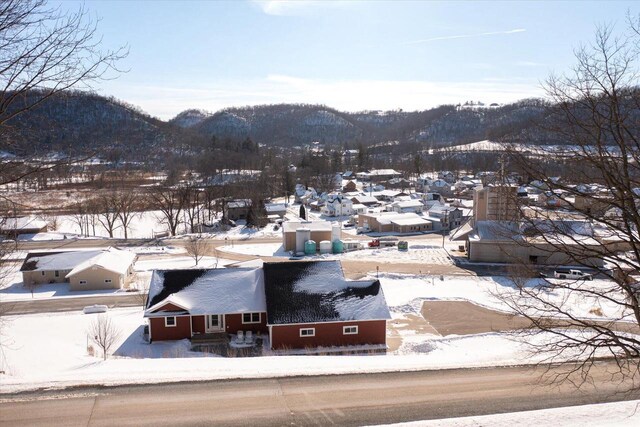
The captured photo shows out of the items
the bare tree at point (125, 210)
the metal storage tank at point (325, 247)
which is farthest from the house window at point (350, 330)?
the bare tree at point (125, 210)

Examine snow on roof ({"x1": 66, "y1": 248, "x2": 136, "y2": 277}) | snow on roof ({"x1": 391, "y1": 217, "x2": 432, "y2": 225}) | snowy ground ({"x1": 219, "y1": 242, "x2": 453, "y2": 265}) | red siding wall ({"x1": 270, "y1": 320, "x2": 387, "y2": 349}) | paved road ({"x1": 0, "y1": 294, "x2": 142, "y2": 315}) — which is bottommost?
snowy ground ({"x1": 219, "y1": 242, "x2": 453, "y2": 265})

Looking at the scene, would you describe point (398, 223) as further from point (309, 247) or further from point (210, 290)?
point (210, 290)

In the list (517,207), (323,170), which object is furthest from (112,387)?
(323,170)

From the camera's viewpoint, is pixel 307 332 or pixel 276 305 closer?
pixel 307 332

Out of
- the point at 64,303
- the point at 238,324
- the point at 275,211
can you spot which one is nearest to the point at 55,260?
the point at 64,303

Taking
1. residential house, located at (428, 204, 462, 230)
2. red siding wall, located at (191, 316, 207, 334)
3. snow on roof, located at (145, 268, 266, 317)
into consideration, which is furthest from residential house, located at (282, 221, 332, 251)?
red siding wall, located at (191, 316, 207, 334)

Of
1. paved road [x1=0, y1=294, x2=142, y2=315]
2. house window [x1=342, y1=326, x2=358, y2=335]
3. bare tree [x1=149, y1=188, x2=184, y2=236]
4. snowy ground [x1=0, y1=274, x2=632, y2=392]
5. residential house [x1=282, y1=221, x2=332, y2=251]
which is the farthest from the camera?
bare tree [x1=149, y1=188, x2=184, y2=236]

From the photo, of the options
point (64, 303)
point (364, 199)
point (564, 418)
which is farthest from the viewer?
point (364, 199)

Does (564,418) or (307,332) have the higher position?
(564,418)

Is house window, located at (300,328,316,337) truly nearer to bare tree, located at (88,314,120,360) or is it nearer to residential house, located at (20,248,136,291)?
bare tree, located at (88,314,120,360)
